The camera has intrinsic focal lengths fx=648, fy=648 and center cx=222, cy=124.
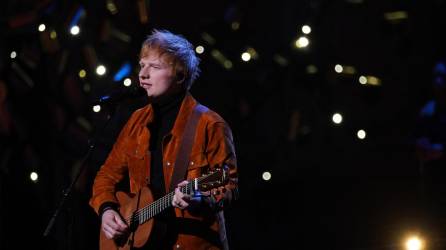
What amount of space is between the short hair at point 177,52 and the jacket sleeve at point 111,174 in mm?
468

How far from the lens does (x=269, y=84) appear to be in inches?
239

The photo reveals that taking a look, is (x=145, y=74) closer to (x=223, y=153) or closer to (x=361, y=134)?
(x=223, y=153)

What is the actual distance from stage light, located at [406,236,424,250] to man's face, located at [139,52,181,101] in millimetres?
2684

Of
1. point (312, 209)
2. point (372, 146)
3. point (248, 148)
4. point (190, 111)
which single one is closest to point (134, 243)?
point (190, 111)

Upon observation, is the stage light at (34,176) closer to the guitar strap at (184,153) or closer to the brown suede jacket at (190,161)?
the brown suede jacket at (190,161)

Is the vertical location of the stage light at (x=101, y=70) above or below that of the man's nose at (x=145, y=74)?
above

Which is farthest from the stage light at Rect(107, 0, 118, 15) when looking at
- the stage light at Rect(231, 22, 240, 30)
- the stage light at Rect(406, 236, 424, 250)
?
the stage light at Rect(406, 236, 424, 250)

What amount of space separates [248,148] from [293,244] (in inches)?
37.4

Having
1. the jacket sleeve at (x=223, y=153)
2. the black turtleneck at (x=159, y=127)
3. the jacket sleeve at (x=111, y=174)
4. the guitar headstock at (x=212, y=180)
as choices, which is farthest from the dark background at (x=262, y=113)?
the guitar headstock at (x=212, y=180)

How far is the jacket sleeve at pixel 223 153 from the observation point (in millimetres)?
3209

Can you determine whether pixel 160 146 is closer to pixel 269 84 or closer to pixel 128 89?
pixel 128 89

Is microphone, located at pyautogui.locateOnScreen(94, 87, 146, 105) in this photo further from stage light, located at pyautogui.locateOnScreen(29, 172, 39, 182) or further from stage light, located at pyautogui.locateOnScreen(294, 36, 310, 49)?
stage light, located at pyautogui.locateOnScreen(294, 36, 310, 49)

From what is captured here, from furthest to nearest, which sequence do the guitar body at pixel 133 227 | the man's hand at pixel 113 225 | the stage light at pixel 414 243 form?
1. the stage light at pixel 414 243
2. the man's hand at pixel 113 225
3. the guitar body at pixel 133 227

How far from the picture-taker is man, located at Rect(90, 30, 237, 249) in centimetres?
330
